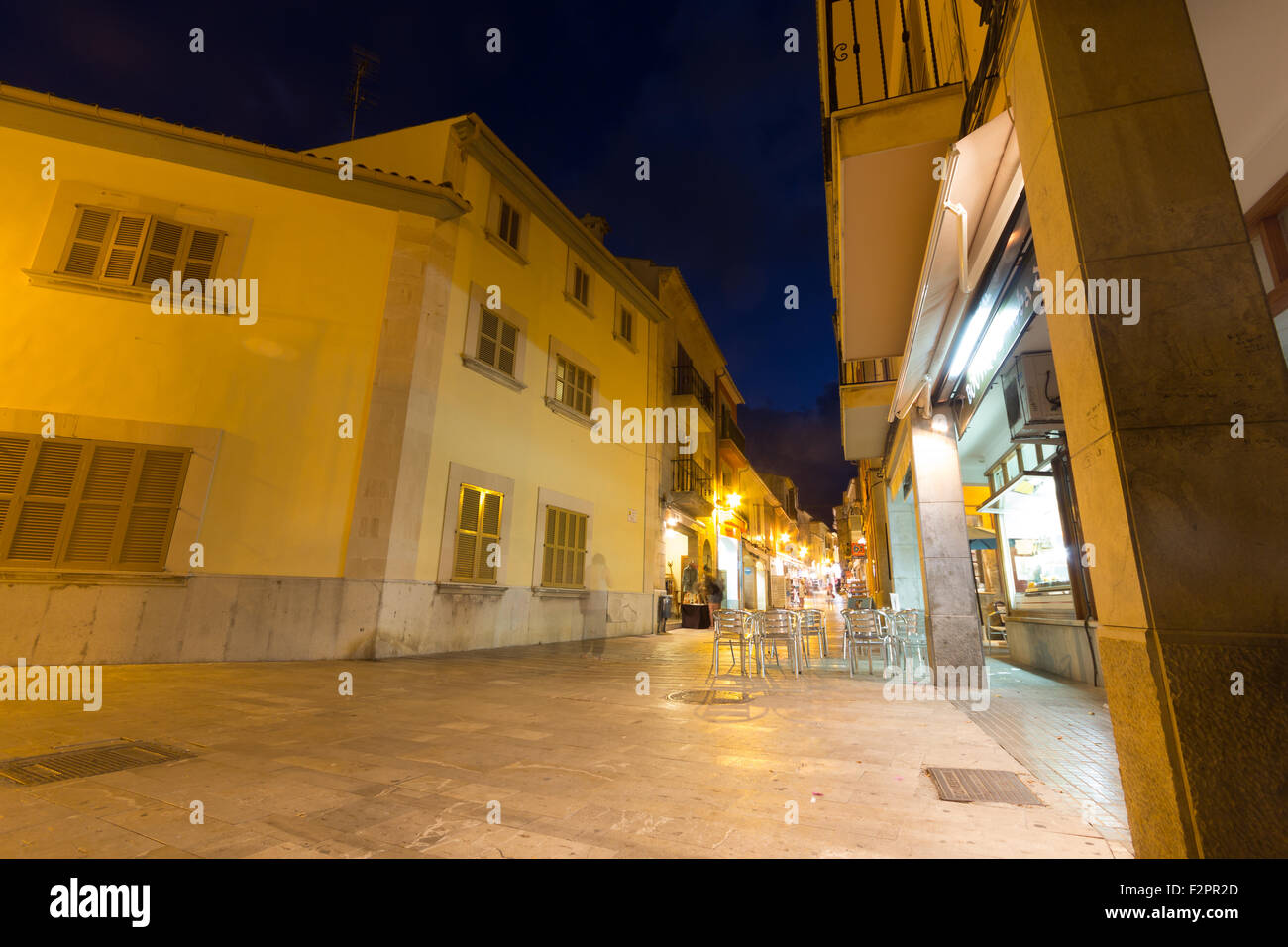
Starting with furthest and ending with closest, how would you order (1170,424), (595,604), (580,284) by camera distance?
(580,284) → (595,604) → (1170,424)

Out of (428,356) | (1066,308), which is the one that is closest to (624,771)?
(1066,308)

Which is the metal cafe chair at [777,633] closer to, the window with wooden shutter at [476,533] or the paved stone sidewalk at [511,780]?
the paved stone sidewalk at [511,780]

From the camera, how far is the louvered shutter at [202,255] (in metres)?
8.98

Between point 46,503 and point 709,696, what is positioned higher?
point 46,503

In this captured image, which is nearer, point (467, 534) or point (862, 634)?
point (862, 634)

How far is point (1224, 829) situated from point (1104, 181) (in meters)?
2.54

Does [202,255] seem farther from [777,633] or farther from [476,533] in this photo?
[777,633]

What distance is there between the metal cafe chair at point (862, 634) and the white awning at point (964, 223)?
12.8ft

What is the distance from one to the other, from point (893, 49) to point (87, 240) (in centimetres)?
1293

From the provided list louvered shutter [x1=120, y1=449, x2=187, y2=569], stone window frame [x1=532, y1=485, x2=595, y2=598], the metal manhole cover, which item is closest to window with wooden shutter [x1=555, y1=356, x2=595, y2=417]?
stone window frame [x1=532, y1=485, x2=595, y2=598]

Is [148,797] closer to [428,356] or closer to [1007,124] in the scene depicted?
[1007,124]

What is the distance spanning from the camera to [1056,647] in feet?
27.9

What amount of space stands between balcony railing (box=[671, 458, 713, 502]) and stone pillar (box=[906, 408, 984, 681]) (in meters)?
9.85

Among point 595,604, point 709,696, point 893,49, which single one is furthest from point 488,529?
point 893,49
